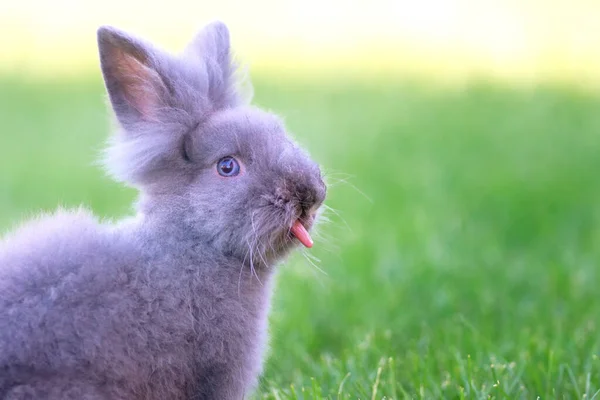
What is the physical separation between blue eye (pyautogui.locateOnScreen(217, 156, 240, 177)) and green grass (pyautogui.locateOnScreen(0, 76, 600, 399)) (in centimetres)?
62

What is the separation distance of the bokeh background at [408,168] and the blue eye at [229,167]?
1.76ft

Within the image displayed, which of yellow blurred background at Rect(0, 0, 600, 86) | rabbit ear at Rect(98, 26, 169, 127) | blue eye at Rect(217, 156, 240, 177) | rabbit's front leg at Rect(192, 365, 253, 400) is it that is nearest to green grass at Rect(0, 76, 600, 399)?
rabbit's front leg at Rect(192, 365, 253, 400)

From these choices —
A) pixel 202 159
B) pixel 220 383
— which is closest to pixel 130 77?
pixel 202 159

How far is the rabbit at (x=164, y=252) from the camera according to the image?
2576 mm

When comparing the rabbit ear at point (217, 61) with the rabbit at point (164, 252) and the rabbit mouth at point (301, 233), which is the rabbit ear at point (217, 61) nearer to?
the rabbit at point (164, 252)

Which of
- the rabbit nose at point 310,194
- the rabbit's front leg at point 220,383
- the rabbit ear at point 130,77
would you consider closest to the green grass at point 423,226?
the rabbit's front leg at point 220,383

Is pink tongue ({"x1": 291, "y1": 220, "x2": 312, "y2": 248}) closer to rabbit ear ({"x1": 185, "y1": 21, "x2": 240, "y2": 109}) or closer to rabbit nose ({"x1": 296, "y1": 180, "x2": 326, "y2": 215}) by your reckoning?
rabbit nose ({"x1": 296, "y1": 180, "x2": 326, "y2": 215})

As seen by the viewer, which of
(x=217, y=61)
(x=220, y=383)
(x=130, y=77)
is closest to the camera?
(x=220, y=383)

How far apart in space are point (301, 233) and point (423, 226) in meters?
2.94

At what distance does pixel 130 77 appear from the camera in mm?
3051

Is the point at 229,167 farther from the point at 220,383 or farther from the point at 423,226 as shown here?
the point at 423,226

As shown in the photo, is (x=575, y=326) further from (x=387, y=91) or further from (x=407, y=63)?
(x=407, y=63)

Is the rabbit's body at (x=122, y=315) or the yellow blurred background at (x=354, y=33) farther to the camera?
the yellow blurred background at (x=354, y=33)

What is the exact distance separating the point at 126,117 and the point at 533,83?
26.6ft
